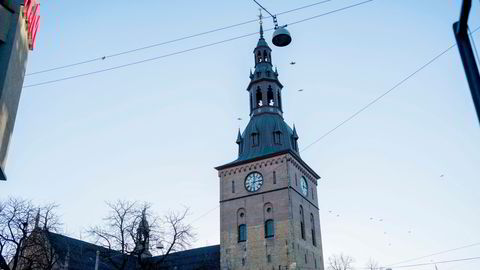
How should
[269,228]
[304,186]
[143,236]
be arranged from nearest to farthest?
[143,236], [269,228], [304,186]

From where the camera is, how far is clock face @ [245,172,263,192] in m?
45.1

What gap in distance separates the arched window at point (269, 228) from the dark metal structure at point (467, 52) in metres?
38.1

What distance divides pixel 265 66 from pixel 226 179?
12.9m

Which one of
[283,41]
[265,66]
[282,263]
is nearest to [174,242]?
[282,263]

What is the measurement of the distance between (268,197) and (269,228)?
2843mm

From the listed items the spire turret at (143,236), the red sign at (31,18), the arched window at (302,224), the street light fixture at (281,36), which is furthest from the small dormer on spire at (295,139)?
the red sign at (31,18)

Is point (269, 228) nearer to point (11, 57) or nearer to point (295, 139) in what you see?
point (295, 139)

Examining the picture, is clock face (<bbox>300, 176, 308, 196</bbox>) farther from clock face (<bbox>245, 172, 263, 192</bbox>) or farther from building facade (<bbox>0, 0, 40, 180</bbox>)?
building facade (<bbox>0, 0, 40, 180</bbox>)

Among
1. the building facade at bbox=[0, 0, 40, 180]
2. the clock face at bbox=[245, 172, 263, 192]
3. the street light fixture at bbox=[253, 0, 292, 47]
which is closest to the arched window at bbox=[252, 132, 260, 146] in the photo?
the clock face at bbox=[245, 172, 263, 192]

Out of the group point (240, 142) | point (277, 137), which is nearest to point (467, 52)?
point (277, 137)

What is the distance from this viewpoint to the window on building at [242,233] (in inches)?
1725

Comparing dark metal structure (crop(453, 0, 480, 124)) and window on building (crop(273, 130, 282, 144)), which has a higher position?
window on building (crop(273, 130, 282, 144))

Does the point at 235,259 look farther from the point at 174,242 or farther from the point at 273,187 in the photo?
the point at 174,242

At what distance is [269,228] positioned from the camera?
43.0 m
